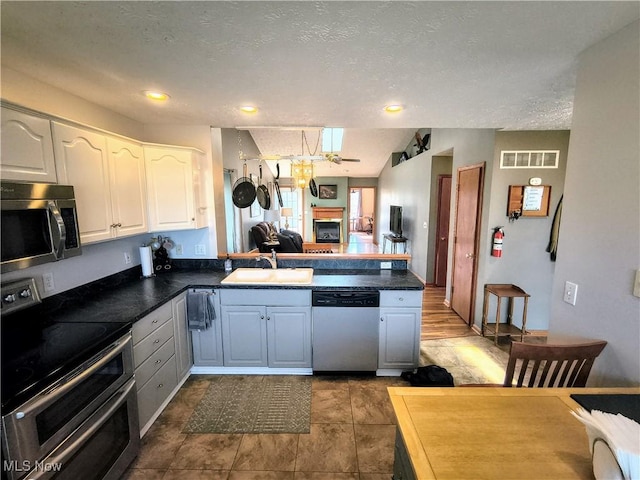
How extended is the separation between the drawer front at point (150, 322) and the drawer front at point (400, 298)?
1748 millimetres

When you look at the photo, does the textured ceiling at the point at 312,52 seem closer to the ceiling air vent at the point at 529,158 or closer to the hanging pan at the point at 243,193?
the ceiling air vent at the point at 529,158

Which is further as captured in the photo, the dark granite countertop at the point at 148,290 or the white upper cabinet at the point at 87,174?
the dark granite countertop at the point at 148,290

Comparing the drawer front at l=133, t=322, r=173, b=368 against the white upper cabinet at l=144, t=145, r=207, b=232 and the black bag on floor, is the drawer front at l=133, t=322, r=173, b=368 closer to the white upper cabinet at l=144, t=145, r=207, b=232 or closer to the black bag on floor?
the white upper cabinet at l=144, t=145, r=207, b=232

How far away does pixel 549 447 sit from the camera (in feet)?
2.94

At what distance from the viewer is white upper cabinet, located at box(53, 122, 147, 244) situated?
5.52 feet

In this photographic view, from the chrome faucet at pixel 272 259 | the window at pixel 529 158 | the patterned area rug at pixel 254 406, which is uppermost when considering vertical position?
the window at pixel 529 158

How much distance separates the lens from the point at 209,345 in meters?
2.58

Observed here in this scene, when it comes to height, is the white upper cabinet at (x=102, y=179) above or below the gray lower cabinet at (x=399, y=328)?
above

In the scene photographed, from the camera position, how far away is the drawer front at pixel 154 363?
1.86 m

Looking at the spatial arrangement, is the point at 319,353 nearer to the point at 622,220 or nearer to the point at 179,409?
the point at 179,409

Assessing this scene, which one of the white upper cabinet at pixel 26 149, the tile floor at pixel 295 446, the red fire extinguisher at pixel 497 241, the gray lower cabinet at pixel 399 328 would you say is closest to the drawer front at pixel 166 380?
the tile floor at pixel 295 446

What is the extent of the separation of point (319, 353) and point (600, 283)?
198 centimetres

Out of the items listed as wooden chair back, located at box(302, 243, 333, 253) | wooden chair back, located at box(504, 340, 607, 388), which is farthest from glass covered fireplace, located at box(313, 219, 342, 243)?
wooden chair back, located at box(504, 340, 607, 388)

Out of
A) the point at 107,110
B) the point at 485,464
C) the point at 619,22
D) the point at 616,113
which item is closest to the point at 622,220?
the point at 616,113
